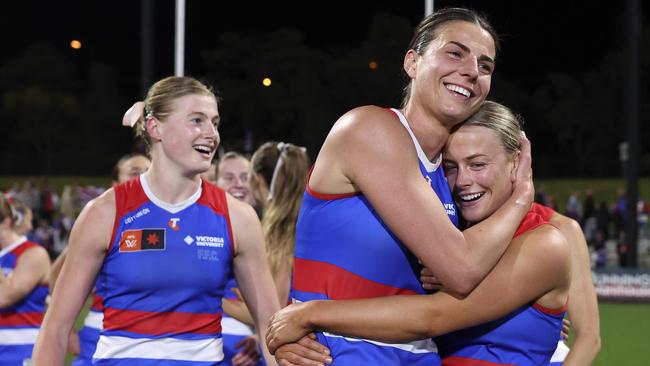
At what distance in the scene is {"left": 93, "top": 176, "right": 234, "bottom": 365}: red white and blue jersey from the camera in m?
3.23

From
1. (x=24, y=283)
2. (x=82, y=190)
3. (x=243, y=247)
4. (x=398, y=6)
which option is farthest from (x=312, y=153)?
(x=243, y=247)

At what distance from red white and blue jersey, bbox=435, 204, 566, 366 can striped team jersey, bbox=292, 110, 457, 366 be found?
18 cm

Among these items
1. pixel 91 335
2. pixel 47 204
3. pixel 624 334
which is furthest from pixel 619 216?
pixel 91 335

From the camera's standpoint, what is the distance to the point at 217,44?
32.8 meters

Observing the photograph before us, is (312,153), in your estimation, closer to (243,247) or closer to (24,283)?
(24,283)

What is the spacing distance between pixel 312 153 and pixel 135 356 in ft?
57.7

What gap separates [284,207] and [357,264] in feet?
7.80

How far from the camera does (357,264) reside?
260 centimetres

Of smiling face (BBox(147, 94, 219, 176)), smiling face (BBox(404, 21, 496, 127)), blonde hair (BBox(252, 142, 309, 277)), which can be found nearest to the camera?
smiling face (BBox(404, 21, 496, 127))

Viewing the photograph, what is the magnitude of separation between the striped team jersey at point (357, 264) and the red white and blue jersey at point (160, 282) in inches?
28.1

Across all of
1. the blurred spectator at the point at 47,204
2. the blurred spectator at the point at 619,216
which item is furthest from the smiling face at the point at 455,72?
the blurred spectator at the point at 47,204

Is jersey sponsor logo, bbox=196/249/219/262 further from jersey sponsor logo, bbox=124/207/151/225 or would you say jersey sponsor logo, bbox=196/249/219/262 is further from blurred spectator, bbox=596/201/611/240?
blurred spectator, bbox=596/201/611/240

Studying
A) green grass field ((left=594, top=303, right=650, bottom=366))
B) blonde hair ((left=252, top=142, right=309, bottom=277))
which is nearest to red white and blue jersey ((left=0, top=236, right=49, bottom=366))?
blonde hair ((left=252, top=142, right=309, bottom=277))

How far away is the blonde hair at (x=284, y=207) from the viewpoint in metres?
4.88
